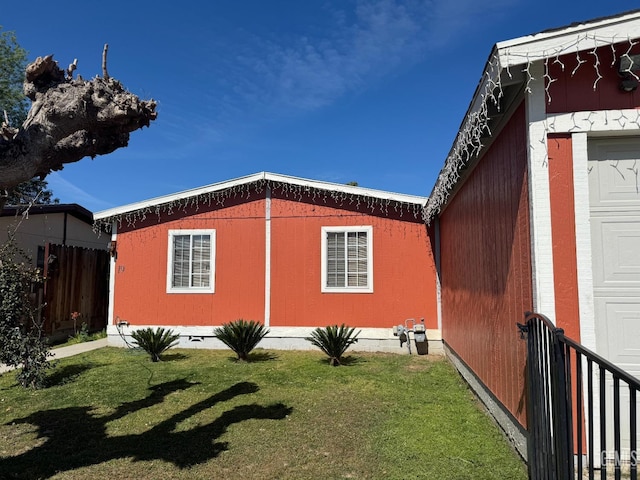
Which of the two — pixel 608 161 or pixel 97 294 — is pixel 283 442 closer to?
pixel 608 161

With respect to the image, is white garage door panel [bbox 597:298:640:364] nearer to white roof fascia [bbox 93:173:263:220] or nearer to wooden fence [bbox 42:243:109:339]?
white roof fascia [bbox 93:173:263:220]

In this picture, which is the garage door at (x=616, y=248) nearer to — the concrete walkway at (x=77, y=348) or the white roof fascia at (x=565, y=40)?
Result: the white roof fascia at (x=565, y=40)

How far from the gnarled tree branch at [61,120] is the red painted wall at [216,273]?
574 centimetres

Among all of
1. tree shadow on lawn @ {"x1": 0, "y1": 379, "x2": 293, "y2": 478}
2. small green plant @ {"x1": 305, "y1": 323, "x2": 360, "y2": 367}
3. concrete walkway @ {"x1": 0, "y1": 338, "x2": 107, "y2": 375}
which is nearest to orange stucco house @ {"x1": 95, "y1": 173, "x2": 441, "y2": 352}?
concrete walkway @ {"x1": 0, "y1": 338, "x2": 107, "y2": 375}

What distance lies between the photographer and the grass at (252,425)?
3258 mm

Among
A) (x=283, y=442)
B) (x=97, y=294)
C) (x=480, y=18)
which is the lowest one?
(x=283, y=442)

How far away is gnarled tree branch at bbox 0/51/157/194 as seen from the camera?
2.80m

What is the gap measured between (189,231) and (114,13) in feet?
14.7

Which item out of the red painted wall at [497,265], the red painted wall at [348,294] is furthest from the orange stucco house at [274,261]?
the red painted wall at [497,265]

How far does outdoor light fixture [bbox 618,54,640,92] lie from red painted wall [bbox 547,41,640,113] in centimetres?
3

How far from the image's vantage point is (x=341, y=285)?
28.2ft

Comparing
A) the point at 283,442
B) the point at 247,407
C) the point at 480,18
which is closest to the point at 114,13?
the point at 480,18

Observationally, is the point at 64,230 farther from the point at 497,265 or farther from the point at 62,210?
the point at 497,265

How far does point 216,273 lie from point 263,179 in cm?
234
